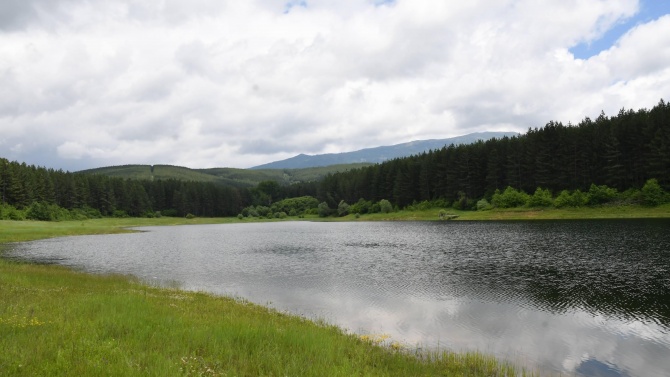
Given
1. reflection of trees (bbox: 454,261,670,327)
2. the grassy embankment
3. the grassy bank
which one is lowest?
the grassy bank

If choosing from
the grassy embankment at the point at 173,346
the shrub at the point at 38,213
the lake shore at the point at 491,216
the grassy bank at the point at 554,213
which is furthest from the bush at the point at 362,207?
the grassy embankment at the point at 173,346

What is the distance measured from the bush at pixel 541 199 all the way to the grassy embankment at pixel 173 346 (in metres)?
116

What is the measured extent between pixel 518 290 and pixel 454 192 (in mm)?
127858

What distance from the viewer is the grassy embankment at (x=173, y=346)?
1078cm

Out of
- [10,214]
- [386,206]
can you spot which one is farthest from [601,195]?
[10,214]

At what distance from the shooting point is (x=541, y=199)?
122 meters

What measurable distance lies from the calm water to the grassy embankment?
188 inches

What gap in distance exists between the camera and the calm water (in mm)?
19766

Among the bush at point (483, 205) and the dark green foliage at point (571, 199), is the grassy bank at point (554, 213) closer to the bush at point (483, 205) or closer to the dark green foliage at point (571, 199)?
the dark green foliage at point (571, 199)

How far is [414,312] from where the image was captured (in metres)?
26.2

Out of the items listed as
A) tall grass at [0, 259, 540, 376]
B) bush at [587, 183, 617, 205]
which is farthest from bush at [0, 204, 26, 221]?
bush at [587, 183, 617, 205]

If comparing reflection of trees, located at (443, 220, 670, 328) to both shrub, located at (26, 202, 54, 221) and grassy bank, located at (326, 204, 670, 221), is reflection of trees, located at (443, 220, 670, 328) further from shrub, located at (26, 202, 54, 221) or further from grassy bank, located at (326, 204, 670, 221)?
shrub, located at (26, 202, 54, 221)

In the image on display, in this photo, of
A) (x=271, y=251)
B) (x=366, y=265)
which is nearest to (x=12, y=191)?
(x=271, y=251)

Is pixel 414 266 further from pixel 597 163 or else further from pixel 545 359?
pixel 597 163
